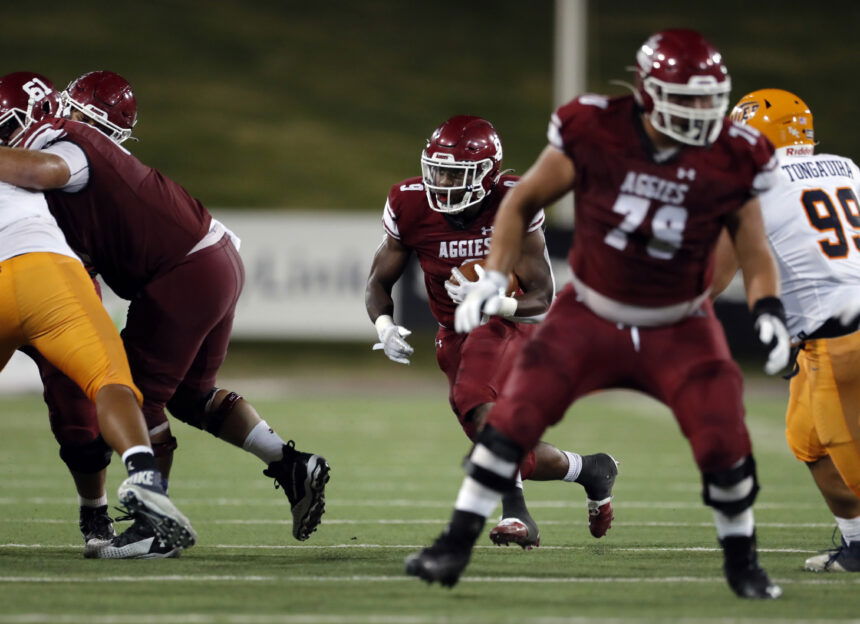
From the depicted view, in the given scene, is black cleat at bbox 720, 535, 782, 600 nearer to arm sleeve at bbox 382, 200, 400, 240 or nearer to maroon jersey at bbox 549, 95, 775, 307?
maroon jersey at bbox 549, 95, 775, 307

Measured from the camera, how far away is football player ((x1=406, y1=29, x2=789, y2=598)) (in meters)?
4.11

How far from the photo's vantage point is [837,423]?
4.83 metres

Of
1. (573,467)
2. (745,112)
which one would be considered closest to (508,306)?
(573,467)

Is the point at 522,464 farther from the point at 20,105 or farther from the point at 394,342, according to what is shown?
the point at 20,105

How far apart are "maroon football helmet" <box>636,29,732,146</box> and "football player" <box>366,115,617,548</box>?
131 cm

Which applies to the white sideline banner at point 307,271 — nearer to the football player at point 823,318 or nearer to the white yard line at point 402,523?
the white yard line at point 402,523

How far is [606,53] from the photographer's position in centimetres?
2298

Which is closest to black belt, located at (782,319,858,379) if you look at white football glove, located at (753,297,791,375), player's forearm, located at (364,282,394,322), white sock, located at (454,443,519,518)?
white football glove, located at (753,297,791,375)

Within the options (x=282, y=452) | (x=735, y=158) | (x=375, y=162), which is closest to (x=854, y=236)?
(x=735, y=158)

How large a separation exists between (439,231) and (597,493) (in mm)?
1198

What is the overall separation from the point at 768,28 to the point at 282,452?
2032cm

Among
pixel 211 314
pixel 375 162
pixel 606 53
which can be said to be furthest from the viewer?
pixel 606 53

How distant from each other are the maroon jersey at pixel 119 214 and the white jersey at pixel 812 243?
2046mm

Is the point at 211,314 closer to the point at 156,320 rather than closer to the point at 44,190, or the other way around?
the point at 156,320
